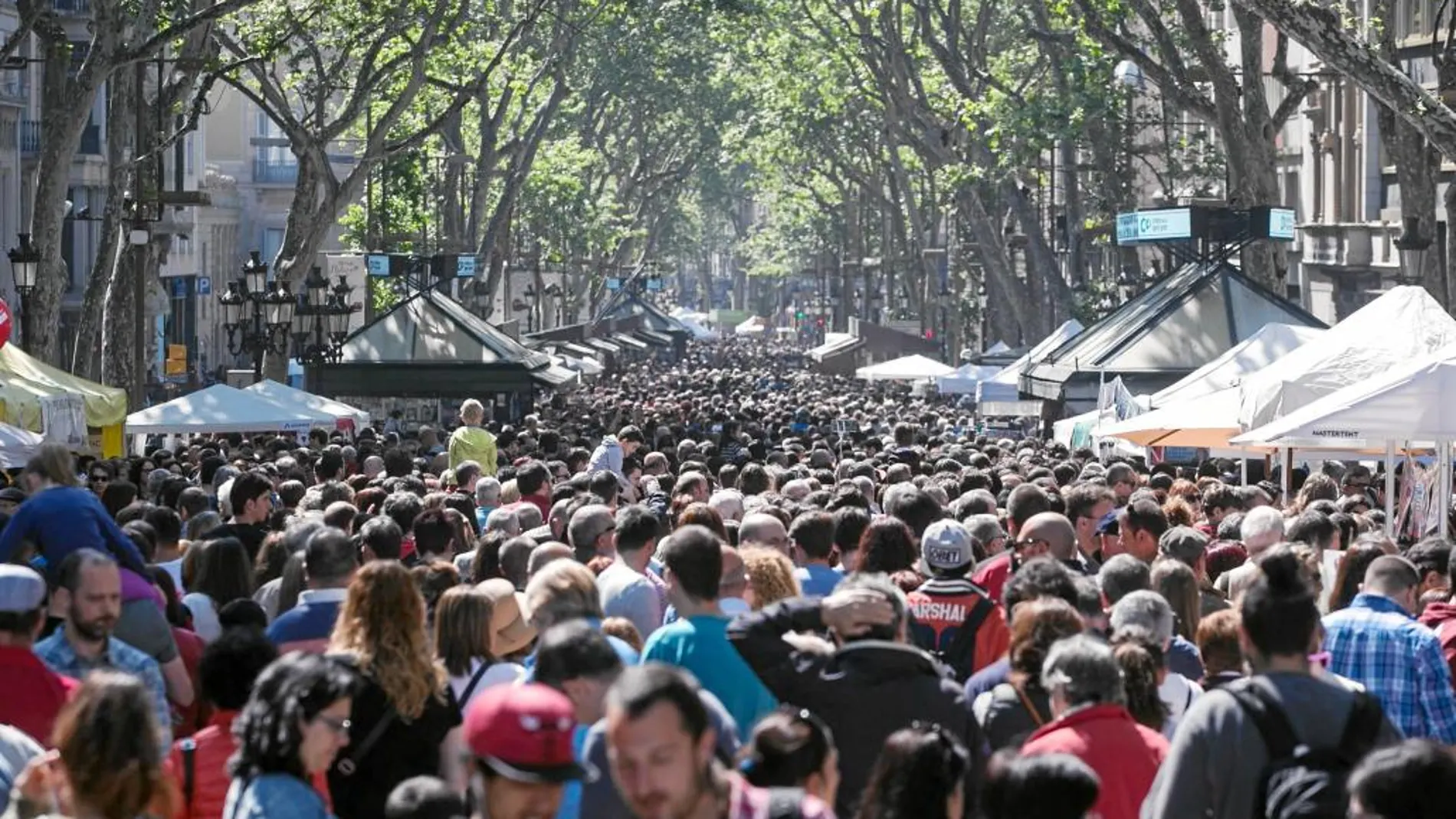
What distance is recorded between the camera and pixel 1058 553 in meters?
11.4

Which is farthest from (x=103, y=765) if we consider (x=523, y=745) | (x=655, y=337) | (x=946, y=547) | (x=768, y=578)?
(x=655, y=337)

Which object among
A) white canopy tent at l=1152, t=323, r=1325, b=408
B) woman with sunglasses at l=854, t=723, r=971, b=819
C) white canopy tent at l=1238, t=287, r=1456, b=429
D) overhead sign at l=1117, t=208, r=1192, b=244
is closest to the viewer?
woman with sunglasses at l=854, t=723, r=971, b=819

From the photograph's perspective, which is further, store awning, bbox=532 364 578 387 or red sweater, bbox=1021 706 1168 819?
store awning, bbox=532 364 578 387

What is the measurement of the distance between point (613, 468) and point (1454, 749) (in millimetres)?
14063

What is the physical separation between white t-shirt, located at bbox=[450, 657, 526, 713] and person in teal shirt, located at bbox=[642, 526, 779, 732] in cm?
38

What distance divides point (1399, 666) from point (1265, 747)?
202cm

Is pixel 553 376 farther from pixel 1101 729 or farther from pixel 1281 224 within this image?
pixel 1101 729

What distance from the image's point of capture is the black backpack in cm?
610

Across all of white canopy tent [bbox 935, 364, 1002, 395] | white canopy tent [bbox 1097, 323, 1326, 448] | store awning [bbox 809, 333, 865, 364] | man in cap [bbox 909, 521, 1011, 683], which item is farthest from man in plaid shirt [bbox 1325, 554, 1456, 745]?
store awning [bbox 809, 333, 865, 364]

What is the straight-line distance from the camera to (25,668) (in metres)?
7.59

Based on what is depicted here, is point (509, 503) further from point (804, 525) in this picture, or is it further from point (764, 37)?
point (764, 37)

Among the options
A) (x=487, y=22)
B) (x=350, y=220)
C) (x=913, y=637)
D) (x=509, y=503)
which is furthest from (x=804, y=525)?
(x=350, y=220)

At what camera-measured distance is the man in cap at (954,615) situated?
29.9 feet

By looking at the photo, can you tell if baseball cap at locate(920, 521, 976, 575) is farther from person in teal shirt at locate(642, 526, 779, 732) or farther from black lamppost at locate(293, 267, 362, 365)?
black lamppost at locate(293, 267, 362, 365)
